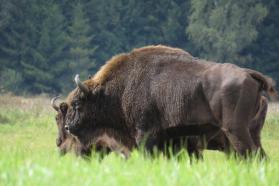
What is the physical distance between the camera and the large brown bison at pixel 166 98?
1207cm

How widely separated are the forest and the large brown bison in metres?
42.1

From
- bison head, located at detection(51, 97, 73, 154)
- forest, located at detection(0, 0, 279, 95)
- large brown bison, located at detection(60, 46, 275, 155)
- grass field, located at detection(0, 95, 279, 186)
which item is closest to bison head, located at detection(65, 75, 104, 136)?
large brown bison, located at detection(60, 46, 275, 155)

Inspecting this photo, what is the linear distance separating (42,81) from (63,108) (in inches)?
1781

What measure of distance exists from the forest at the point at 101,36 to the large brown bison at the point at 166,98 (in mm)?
42105

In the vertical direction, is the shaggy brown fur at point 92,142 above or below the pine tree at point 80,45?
above

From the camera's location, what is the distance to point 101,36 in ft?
214

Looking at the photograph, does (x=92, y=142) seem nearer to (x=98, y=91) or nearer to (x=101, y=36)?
(x=98, y=91)

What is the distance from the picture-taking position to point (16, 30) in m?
60.5

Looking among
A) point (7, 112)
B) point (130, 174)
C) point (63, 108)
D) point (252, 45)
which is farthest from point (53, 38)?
point (130, 174)

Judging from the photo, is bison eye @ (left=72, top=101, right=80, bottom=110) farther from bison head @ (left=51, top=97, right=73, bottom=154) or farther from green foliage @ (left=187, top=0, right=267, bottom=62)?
green foliage @ (left=187, top=0, right=267, bottom=62)

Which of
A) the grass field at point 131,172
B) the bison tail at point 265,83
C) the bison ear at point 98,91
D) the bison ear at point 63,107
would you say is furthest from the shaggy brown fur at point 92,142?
the grass field at point 131,172

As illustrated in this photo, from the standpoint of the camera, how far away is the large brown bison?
39.6 feet

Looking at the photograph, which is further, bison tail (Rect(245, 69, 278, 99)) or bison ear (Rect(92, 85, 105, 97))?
bison ear (Rect(92, 85, 105, 97))

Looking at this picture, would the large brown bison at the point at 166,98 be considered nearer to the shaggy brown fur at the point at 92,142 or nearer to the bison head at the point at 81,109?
the bison head at the point at 81,109
